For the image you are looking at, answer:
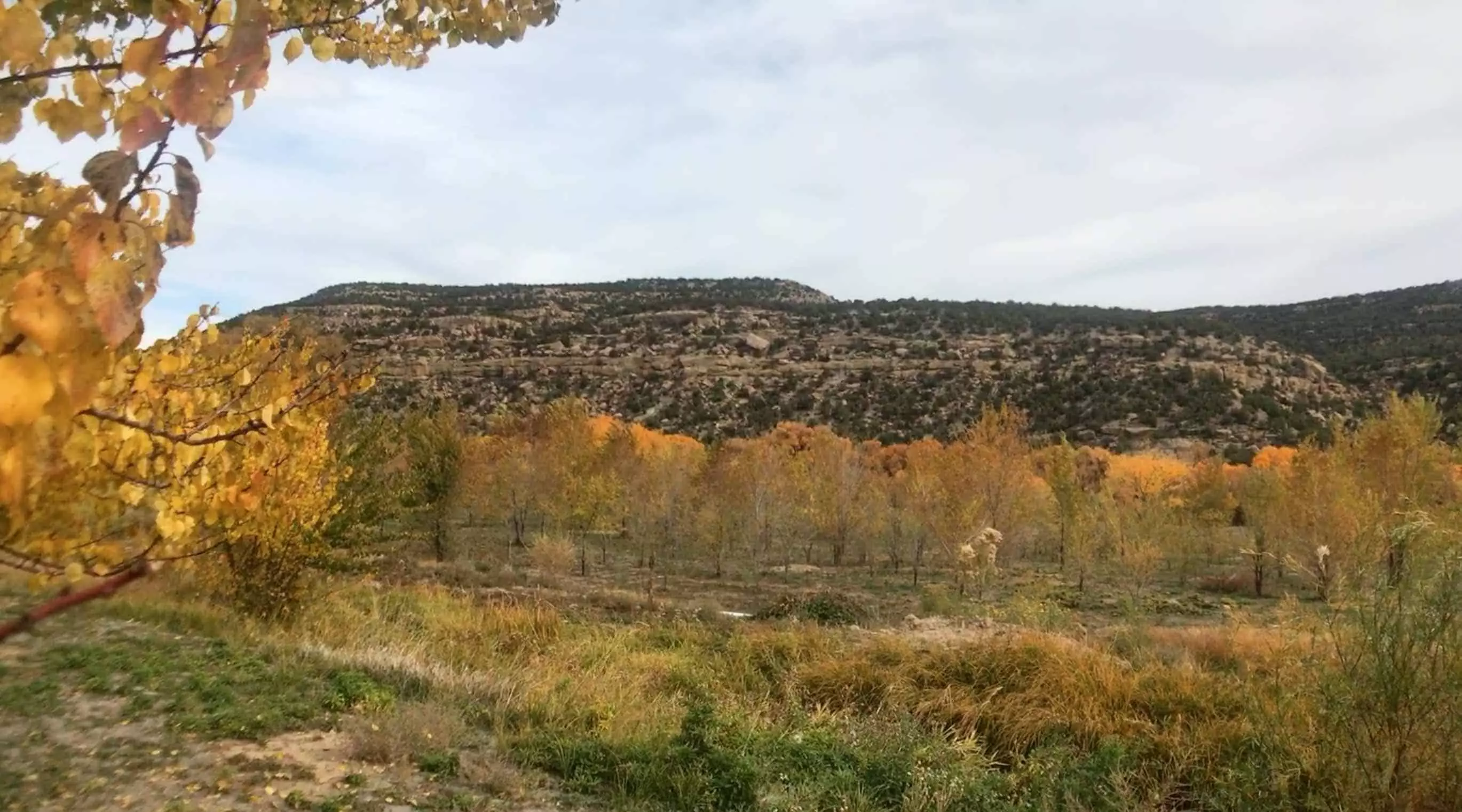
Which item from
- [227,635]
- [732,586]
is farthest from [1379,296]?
[227,635]

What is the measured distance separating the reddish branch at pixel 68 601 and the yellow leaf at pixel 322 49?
1156 millimetres

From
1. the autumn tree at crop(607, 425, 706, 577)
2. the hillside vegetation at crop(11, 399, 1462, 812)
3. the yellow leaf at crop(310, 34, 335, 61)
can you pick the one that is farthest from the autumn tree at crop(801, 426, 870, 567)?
the yellow leaf at crop(310, 34, 335, 61)

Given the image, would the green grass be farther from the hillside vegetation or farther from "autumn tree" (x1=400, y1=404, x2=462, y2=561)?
"autumn tree" (x1=400, y1=404, x2=462, y2=561)

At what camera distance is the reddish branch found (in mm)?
1192

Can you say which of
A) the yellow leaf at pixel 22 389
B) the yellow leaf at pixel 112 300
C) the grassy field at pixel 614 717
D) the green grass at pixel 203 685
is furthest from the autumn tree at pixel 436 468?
the yellow leaf at pixel 22 389

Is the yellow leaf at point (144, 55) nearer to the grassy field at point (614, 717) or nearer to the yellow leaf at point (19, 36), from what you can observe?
the yellow leaf at point (19, 36)

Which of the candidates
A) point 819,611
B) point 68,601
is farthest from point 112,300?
point 819,611

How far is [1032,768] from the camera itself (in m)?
6.89

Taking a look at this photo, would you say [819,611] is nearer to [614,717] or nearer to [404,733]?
Answer: [614,717]

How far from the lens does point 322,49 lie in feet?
6.16

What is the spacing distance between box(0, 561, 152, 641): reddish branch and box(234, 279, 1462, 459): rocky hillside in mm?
49411

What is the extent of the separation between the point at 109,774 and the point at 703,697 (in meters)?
5.30

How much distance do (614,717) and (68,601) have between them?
6.88 m

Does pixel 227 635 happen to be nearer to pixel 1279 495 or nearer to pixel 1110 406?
pixel 1279 495
